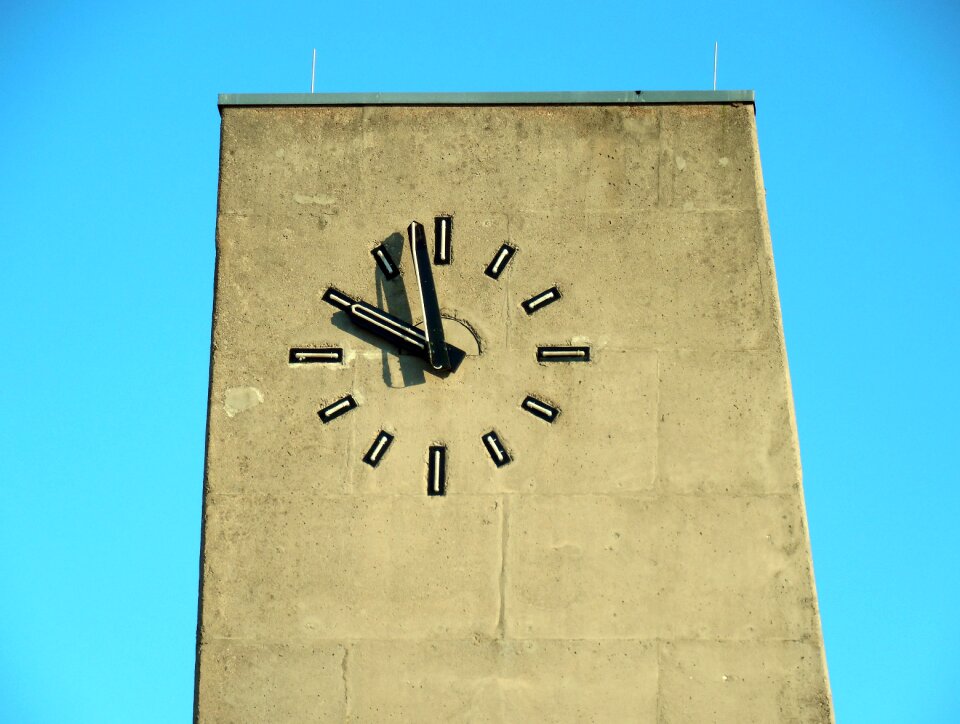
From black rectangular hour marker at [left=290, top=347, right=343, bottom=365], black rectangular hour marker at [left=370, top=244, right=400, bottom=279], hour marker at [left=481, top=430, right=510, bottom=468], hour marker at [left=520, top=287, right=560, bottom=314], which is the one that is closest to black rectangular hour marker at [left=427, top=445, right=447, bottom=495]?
hour marker at [left=481, top=430, right=510, bottom=468]

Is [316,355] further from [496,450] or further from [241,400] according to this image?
[496,450]

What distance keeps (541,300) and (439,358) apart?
26.2 inches

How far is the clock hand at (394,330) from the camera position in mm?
11664

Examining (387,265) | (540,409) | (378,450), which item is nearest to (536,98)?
(387,265)

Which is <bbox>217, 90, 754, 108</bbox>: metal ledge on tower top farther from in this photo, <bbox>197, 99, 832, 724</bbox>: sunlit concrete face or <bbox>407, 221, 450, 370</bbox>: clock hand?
<bbox>407, 221, 450, 370</bbox>: clock hand

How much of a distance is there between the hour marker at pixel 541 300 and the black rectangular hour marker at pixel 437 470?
2.93 ft

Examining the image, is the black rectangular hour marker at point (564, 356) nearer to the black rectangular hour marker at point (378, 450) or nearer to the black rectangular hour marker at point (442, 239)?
the black rectangular hour marker at point (442, 239)

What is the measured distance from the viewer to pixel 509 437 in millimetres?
11594

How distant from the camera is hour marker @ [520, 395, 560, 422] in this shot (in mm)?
11609

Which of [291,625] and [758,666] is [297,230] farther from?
[758,666]

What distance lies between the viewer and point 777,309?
1177 centimetres

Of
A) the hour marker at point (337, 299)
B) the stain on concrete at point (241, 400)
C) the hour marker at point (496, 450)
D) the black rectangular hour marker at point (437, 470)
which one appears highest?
the hour marker at point (337, 299)

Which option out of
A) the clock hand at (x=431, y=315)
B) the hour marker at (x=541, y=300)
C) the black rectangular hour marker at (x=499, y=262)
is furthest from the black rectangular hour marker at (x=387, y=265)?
the hour marker at (x=541, y=300)

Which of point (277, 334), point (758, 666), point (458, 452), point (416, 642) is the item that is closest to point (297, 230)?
point (277, 334)
